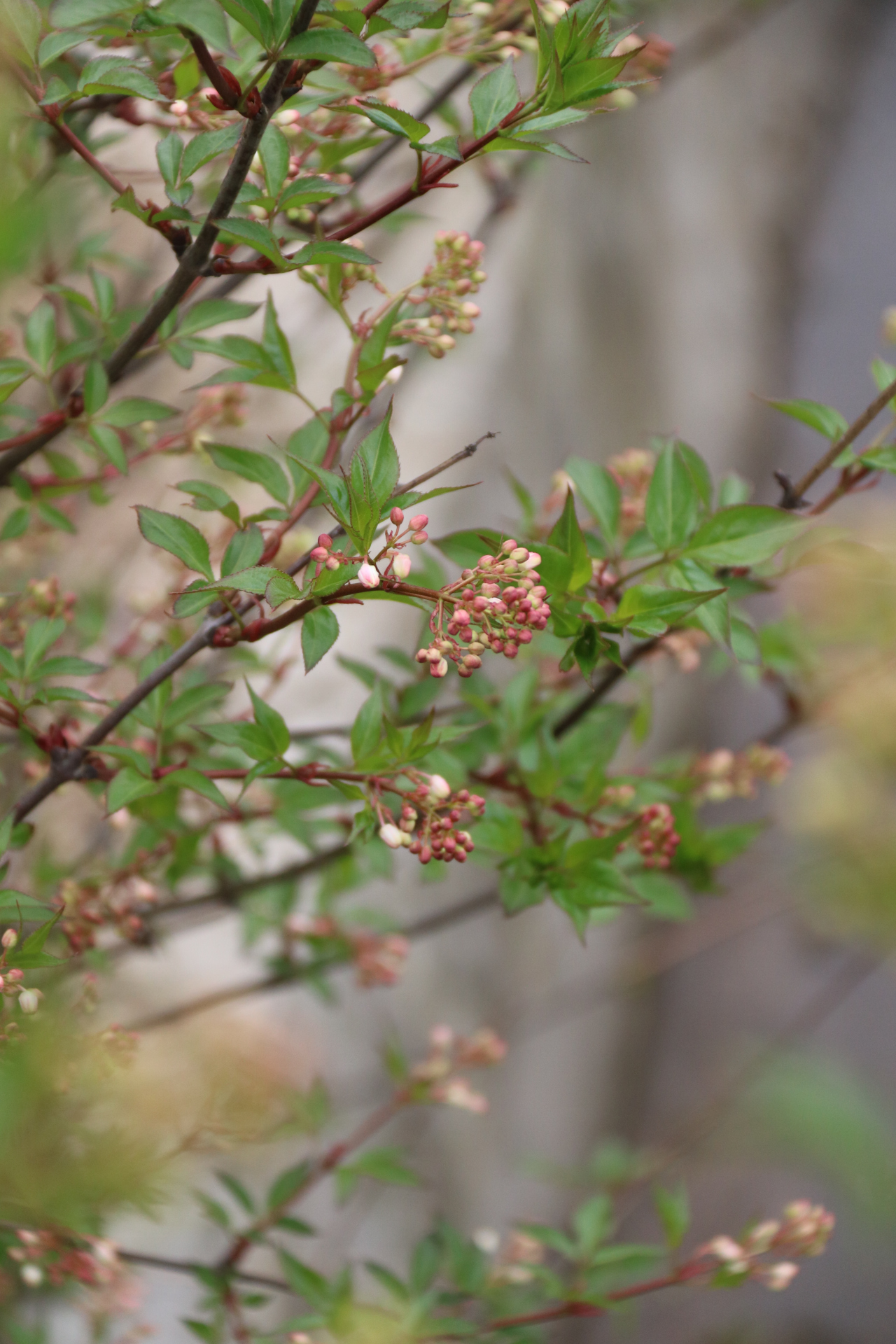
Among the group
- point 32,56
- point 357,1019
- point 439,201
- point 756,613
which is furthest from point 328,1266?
point 756,613

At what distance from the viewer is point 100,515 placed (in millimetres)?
1540

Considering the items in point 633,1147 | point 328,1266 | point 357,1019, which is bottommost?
point 633,1147

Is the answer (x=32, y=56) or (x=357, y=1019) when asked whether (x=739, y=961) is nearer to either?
(x=357, y=1019)

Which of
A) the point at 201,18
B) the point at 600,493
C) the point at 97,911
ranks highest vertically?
the point at 201,18

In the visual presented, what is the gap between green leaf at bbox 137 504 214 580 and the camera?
54cm

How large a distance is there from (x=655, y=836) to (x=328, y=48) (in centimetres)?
47

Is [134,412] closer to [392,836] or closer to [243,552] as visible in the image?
[243,552]

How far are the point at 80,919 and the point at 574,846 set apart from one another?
1.10 feet

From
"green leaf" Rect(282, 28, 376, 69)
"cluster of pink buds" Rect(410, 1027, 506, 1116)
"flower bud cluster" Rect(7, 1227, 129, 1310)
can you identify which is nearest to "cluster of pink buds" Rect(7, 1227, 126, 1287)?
"flower bud cluster" Rect(7, 1227, 129, 1310)

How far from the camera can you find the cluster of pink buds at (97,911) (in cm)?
69

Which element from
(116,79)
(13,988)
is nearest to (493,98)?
(116,79)

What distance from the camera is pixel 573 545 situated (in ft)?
1.84

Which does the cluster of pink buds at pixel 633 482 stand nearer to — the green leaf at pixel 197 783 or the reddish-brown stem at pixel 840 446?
the reddish-brown stem at pixel 840 446

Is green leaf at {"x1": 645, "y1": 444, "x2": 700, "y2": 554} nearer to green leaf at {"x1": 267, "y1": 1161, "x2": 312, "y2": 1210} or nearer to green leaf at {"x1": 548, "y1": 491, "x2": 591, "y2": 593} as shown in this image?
green leaf at {"x1": 548, "y1": 491, "x2": 591, "y2": 593}
